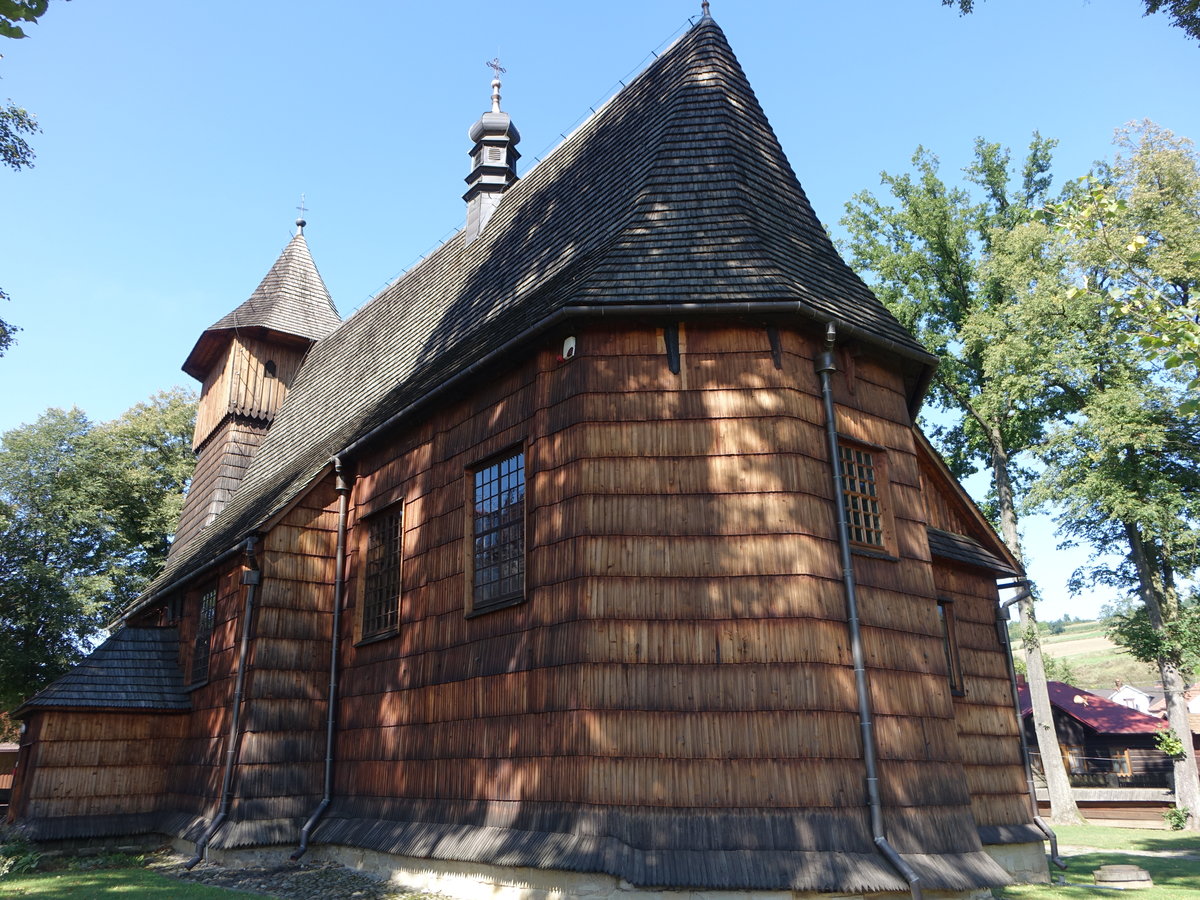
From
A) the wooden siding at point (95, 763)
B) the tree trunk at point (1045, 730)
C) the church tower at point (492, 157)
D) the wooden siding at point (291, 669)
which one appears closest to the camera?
the wooden siding at point (291, 669)

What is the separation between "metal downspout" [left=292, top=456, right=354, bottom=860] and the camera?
12469 millimetres

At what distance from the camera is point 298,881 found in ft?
36.9

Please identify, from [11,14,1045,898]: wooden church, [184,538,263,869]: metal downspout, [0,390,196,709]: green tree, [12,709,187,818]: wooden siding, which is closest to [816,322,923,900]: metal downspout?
[11,14,1045,898]: wooden church

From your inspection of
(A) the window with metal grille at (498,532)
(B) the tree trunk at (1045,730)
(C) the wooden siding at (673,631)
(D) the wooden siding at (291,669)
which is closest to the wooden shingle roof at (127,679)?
(D) the wooden siding at (291,669)

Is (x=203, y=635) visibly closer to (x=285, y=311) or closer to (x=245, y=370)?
(x=245, y=370)

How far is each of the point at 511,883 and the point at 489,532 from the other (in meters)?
3.74

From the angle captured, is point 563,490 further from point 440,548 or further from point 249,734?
point 249,734

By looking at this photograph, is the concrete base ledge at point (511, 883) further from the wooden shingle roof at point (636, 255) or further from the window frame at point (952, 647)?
the wooden shingle roof at point (636, 255)

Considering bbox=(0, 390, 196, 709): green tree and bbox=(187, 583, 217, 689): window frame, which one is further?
bbox=(0, 390, 196, 709): green tree

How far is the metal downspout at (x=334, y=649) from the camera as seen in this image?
12469 millimetres

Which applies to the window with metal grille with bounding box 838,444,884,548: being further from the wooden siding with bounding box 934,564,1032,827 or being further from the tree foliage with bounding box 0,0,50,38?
the tree foliage with bounding box 0,0,50,38

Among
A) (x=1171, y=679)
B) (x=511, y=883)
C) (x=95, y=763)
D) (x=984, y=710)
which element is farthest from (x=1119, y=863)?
(x=95, y=763)

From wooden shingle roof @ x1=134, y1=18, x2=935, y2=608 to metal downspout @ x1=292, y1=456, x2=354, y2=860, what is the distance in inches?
19.1

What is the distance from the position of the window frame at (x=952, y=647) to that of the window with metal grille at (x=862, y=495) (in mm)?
3335
